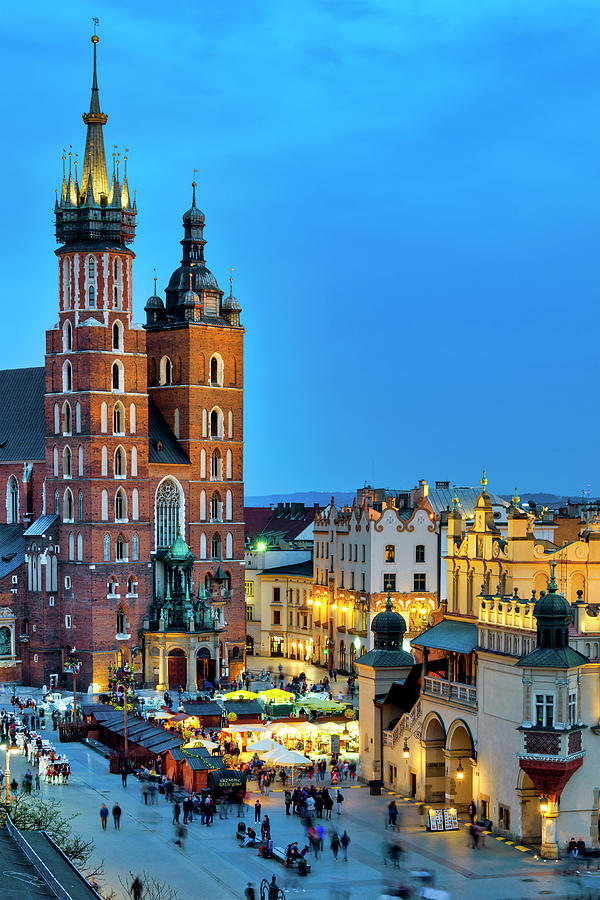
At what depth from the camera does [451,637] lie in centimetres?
6328

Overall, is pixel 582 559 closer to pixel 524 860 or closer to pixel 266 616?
pixel 524 860

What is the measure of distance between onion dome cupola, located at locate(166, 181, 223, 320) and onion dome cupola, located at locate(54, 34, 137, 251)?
7147 mm

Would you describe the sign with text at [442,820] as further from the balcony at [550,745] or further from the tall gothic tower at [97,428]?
the tall gothic tower at [97,428]

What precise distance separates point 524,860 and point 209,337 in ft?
203

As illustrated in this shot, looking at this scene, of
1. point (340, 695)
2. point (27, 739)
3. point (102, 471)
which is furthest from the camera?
point (102, 471)

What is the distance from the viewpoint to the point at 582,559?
59.8 metres

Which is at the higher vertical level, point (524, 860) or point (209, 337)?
point (209, 337)

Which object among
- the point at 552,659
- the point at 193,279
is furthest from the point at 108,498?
the point at 552,659

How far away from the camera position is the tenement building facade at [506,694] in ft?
177

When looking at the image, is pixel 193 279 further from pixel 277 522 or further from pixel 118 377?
pixel 277 522

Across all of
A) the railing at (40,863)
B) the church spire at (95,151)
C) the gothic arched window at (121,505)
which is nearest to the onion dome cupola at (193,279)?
the church spire at (95,151)

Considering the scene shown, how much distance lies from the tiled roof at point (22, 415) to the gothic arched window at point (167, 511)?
29.4 ft

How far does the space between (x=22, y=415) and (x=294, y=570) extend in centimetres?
2466

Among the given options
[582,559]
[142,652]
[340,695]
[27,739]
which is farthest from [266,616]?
[582,559]
